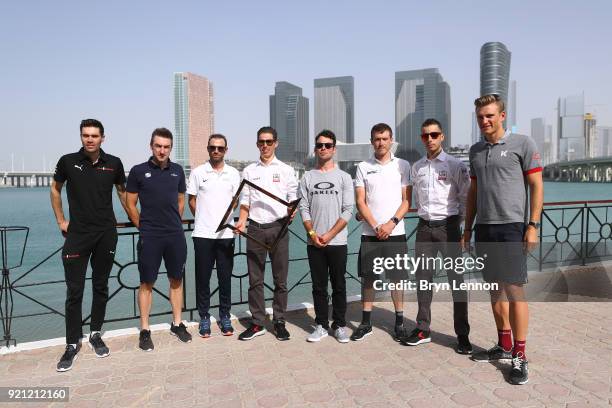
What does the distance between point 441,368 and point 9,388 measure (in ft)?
11.4

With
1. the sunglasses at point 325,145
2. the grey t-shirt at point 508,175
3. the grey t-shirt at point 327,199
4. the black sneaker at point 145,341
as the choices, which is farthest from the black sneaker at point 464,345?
the black sneaker at point 145,341

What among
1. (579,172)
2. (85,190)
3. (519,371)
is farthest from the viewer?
(579,172)

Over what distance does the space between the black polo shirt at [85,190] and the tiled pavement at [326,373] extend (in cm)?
124

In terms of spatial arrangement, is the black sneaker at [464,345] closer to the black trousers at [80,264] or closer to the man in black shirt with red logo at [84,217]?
the man in black shirt with red logo at [84,217]

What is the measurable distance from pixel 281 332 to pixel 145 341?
1.33 meters

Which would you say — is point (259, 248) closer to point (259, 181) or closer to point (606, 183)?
point (259, 181)

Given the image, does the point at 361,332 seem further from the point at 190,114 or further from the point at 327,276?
the point at 190,114

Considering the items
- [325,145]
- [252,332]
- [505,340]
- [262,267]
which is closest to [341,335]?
[252,332]

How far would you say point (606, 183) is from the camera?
11781cm

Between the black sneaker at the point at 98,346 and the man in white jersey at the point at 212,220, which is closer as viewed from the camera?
the black sneaker at the point at 98,346

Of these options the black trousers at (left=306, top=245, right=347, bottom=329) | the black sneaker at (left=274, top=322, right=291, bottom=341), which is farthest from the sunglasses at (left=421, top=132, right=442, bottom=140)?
the black sneaker at (left=274, top=322, right=291, bottom=341)

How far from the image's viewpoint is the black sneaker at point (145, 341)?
406 cm

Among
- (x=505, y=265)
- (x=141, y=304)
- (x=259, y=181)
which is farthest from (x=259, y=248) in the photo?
(x=505, y=265)

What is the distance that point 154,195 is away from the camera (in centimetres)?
410
